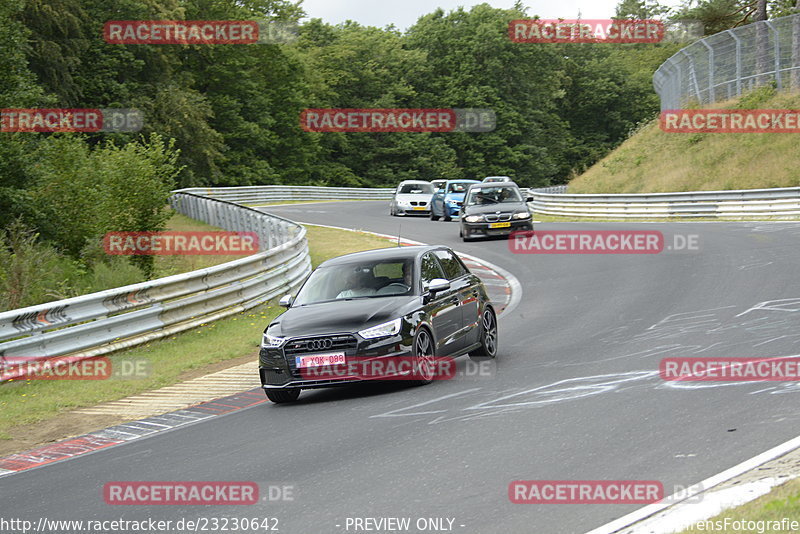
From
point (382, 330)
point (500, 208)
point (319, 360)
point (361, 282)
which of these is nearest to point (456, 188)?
point (500, 208)

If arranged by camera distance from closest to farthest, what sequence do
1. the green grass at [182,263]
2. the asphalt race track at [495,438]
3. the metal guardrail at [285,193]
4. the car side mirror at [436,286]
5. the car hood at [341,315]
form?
the asphalt race track at [495,438], the car hood at [341,315], the car side mirror at [436,286], the green grass at [182,263], the metal guardrail at [285,193]

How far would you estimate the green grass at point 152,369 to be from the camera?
435 inches

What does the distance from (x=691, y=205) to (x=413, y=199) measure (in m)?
13.0

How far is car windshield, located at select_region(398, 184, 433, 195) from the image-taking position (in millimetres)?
42781

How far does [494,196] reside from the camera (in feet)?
98.3

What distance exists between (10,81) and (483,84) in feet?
228

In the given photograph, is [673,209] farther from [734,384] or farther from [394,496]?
[394,496]

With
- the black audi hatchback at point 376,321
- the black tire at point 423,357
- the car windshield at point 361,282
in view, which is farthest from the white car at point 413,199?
the black tire at point 423,357

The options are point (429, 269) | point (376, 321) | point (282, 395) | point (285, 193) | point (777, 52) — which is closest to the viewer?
point (376, 321)

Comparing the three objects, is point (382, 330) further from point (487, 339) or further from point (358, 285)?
point (487, 339)

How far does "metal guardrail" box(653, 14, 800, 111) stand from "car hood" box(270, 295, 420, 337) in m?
29.7

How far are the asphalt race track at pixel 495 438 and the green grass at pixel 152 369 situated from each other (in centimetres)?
216

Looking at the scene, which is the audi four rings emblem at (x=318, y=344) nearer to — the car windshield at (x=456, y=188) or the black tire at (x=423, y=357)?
the black tire at (x=423, y=357)

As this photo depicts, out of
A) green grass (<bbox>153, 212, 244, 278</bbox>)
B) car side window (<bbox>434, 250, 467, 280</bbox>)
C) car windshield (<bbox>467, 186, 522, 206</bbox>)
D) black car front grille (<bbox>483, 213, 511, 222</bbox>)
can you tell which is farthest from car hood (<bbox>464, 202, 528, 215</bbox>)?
car side window (<bbox>434, 250, 467, 280</bbox>)
